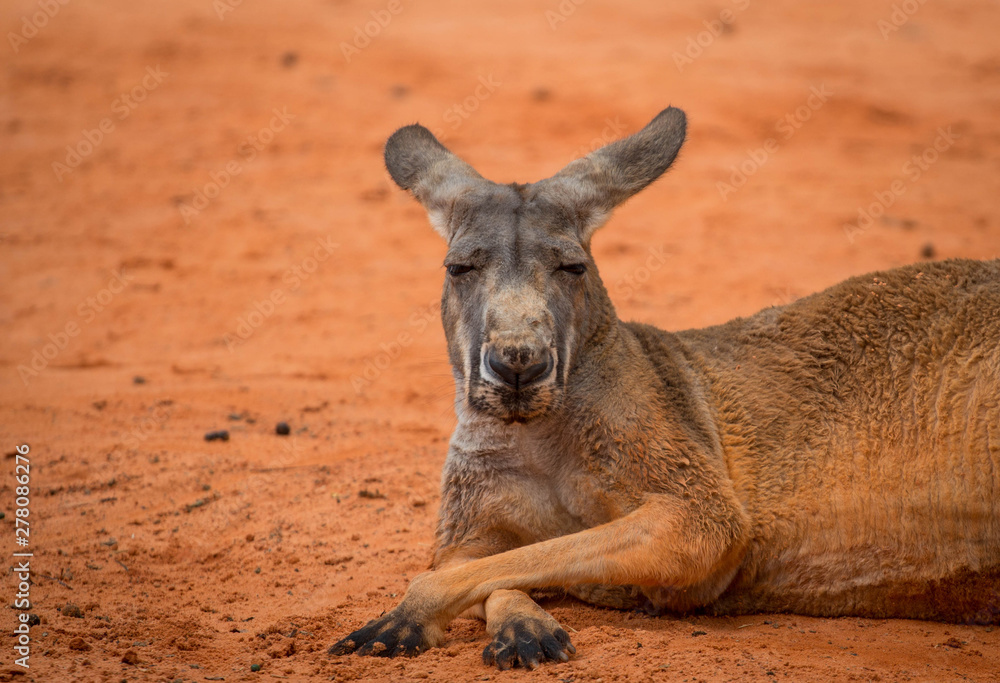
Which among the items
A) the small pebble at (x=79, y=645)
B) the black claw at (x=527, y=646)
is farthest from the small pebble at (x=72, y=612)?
the black claw at (x=527, y=646)

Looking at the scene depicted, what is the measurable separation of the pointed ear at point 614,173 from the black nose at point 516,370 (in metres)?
1.17

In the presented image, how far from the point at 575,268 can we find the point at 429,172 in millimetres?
1273

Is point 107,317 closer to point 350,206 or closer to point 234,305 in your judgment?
point 234,305

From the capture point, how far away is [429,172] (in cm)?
566

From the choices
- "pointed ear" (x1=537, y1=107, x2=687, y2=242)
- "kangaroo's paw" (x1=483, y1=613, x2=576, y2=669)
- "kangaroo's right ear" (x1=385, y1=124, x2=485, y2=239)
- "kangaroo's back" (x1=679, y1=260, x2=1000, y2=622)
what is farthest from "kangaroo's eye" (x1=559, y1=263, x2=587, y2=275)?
"kangaroo's paw" (x1=483, y1=613, x2=576, y2=669)

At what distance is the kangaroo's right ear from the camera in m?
5.44

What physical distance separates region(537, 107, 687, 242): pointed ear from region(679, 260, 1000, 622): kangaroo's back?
3.91 feet

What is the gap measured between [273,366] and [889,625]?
6572mm

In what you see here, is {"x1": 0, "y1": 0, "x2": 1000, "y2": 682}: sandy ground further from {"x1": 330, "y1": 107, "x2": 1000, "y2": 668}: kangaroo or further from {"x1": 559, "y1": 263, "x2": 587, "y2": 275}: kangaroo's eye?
{"x1": 559, "y1": 263, "x2": 587, "y2": 275}: kangaroo's eye

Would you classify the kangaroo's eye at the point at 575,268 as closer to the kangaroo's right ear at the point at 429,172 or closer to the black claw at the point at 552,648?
the kangaroo's right ear at the point at 429,172

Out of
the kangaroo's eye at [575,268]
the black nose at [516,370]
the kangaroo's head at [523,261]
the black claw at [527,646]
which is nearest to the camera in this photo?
the black claw at [527,646]

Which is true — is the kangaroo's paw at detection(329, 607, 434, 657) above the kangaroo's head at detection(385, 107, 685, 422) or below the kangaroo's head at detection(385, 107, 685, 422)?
below

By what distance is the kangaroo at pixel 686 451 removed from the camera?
4.45 metres

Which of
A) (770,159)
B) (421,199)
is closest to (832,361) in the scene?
(421,199)
